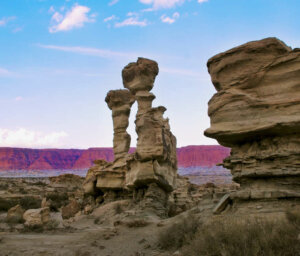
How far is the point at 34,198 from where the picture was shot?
2508cm

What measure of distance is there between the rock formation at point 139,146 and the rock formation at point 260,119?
548 cm

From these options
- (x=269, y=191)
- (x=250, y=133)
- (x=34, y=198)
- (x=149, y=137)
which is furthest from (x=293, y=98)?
(x=34, y=198)

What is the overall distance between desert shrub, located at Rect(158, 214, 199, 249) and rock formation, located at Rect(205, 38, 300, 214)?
1.38m

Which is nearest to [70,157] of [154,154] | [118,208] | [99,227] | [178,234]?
[118,208]

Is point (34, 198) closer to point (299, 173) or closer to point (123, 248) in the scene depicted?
point (123, 248)

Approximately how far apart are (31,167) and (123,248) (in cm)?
16054

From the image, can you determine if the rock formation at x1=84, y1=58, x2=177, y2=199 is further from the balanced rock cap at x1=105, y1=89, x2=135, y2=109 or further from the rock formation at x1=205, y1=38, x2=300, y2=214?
the rock formation at x1=205, y1=38, x2=300, y2=214

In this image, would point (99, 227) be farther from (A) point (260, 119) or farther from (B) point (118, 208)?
(A) point (260, 119)

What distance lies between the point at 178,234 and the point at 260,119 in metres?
3.88

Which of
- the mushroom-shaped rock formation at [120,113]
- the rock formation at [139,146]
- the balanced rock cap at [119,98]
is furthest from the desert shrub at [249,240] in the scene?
the balanced rock cap at [119,98]

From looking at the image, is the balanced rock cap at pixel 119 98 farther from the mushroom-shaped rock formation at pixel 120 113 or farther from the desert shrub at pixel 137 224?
the desert shrub at pixel 137 224

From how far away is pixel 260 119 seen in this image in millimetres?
9391

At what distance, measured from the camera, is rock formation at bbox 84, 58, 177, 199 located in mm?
15461

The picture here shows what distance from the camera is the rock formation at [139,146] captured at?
15.5 metres
